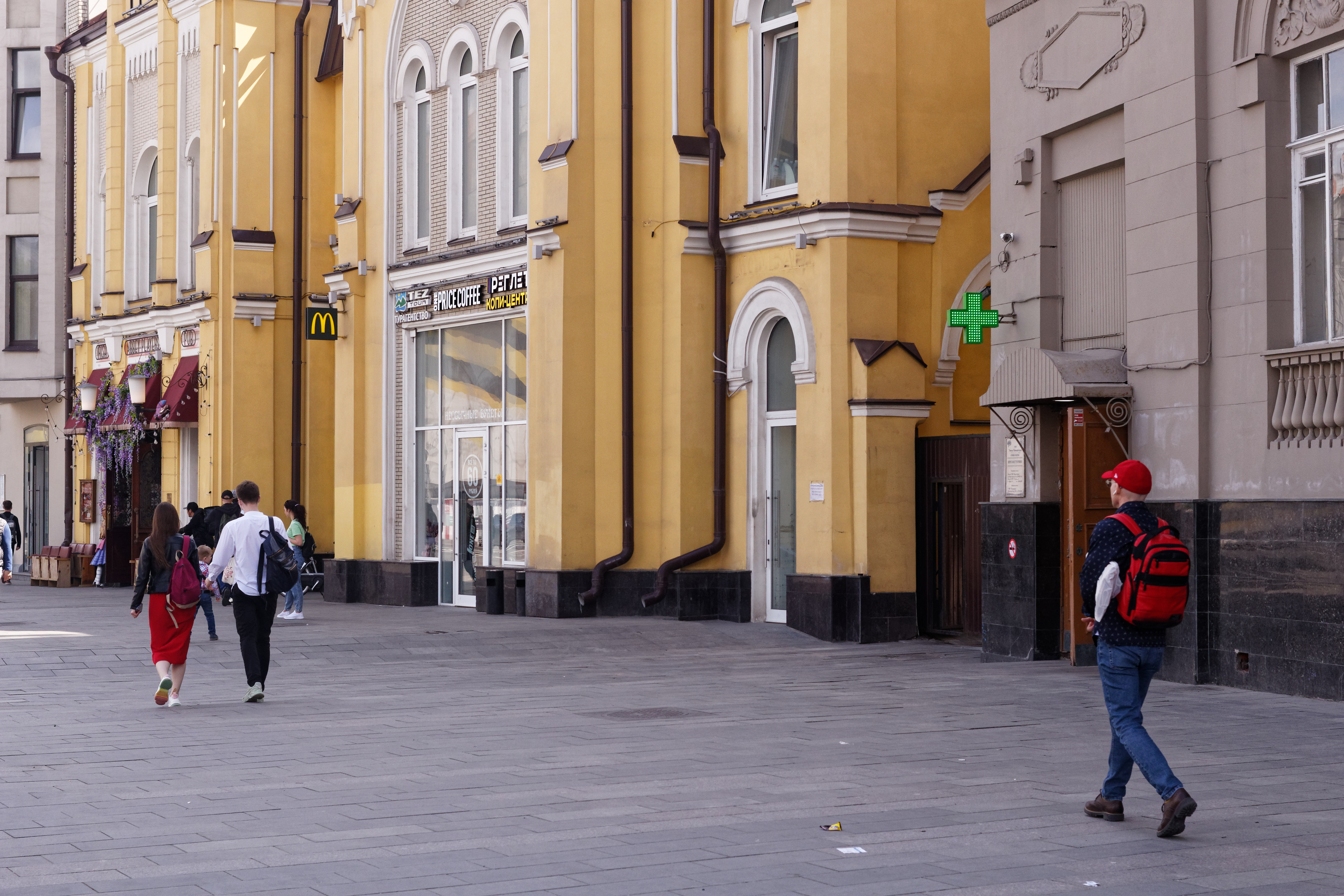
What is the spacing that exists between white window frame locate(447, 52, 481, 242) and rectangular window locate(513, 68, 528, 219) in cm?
105

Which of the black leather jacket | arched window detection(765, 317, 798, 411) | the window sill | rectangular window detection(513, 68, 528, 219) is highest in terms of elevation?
rectangular window detection(513, 68, 528, 219)

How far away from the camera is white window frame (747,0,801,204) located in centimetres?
2123

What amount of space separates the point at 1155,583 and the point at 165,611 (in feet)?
27.8

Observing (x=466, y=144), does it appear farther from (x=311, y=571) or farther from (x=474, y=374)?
(x=311, y=571)

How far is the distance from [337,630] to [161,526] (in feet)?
24.3

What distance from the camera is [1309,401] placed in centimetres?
1303

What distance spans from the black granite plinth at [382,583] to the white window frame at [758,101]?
844 cm

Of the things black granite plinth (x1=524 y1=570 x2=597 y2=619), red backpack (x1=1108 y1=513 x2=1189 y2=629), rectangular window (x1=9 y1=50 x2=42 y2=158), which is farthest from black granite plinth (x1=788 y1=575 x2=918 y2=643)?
rectangular window (x1=9 y1=50 x2=42 y2=158)

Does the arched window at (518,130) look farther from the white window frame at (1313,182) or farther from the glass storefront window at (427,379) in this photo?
the white window frame at (1313,182)

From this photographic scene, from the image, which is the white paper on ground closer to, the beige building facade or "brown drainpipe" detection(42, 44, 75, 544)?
the beige building facade

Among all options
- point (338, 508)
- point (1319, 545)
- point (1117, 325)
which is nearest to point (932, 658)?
point (1117, 325)

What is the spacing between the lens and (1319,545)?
12.7 m

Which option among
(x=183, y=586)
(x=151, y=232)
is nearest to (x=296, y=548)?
(x=183, y=586)

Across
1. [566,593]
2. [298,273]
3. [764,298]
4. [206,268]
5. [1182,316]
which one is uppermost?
[206,268]
